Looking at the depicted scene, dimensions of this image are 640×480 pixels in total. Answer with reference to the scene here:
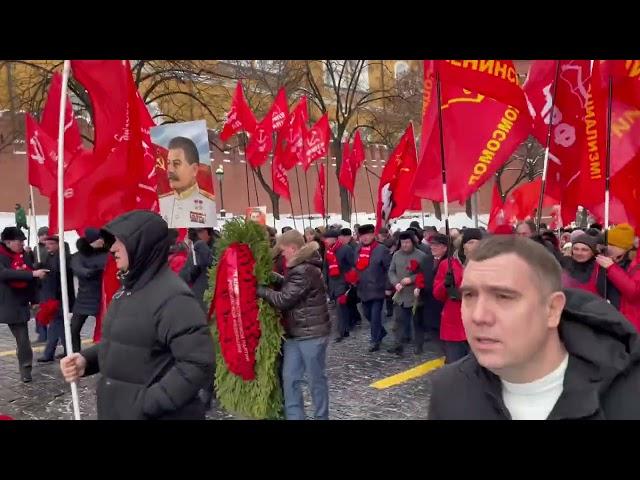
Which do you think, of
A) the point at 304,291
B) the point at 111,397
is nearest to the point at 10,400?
the point at 304,291

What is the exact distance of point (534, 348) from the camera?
5.21 ft

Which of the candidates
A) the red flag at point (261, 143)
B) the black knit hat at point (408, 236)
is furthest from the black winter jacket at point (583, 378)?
the red flag at point (261, 143)

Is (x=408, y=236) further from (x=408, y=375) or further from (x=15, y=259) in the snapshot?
(x=15, y=259)

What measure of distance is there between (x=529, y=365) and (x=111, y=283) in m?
4.07

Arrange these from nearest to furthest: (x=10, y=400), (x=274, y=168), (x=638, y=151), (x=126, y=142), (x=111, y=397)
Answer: (x=111, y=397) < (x=126, y=142) < (x=638, y=151) < (x=10, y=400) < (x=274, y=168)

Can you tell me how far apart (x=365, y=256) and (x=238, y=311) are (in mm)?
4482

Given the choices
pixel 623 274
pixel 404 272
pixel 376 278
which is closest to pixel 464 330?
pixel 623 274

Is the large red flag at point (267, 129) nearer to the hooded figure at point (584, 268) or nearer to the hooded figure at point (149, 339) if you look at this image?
the hooded figure at point (584, 268)

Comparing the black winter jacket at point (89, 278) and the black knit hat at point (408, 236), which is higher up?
the black knit hat at point (408, 236)

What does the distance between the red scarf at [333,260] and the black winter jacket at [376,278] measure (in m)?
1.04

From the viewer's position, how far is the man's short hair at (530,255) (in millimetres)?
1600

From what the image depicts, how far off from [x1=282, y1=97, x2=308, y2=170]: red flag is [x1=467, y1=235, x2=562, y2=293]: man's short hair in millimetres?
11639

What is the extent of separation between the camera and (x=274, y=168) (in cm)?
1331

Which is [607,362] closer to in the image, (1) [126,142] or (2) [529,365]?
(2) [529,365]
